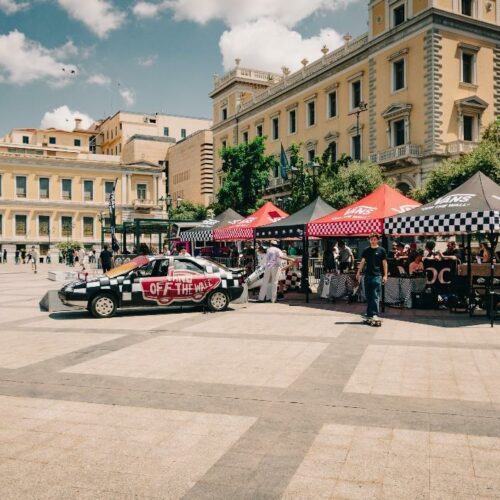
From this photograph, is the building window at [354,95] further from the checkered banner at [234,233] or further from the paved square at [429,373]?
the paved square at [429,373]

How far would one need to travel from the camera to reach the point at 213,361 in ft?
24.6

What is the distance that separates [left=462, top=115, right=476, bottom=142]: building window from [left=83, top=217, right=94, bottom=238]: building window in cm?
4688

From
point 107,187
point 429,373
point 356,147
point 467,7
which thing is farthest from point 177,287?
point 107,187

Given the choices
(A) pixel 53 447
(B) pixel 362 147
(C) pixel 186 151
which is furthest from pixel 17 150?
(A) pixel 53 447

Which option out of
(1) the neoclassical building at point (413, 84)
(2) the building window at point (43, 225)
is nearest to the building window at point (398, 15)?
(1) the neoclassical building at point (413, 84)

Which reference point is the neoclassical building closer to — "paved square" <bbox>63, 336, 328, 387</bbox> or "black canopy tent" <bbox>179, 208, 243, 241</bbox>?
"black canopy tent" <bbox>179, 208, 243, 241</bbox>

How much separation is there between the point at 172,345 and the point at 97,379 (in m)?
2.22

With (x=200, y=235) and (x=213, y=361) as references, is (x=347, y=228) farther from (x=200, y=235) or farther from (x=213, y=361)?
(x=200, y=235)

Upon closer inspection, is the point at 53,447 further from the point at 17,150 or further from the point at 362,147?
the point at 17,150

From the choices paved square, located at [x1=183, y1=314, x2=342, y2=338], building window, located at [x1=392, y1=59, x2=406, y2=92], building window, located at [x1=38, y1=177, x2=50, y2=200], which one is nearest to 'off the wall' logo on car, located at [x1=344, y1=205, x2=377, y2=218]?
paved square, located at [x1=183, y1=314, x2=342, y2=338]

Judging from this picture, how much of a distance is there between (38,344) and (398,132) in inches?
1386

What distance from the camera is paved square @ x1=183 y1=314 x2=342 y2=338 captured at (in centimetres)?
988

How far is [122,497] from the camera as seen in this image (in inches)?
139

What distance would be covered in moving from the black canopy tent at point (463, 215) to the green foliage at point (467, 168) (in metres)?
16.1
